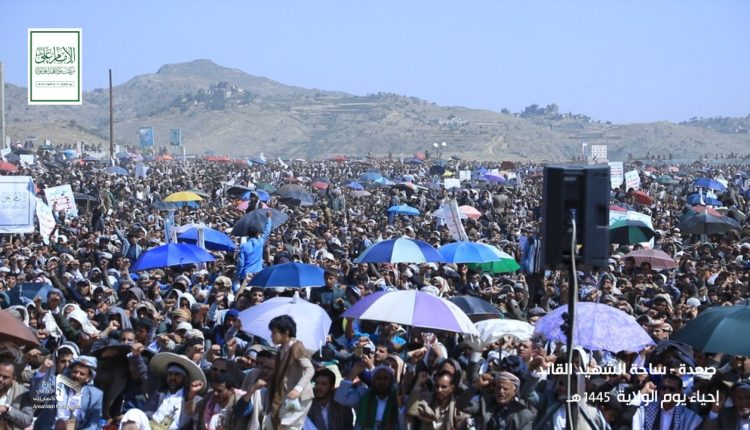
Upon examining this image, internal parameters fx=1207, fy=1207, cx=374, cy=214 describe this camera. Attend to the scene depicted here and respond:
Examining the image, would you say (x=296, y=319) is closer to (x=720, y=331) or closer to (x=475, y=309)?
(x=475, y=309)

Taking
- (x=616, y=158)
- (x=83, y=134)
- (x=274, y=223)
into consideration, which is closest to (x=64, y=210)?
(x=274, y=223)

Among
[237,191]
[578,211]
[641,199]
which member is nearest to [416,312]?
[578,211]

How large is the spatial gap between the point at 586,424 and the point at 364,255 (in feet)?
24.7

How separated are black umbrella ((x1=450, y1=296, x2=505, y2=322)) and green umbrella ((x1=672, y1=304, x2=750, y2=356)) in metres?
2.53

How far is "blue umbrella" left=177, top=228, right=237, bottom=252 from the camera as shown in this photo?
16.6 m

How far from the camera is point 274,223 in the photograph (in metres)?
18.0

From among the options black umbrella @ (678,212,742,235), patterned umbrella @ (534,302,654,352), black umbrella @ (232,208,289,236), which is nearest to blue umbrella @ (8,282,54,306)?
black umbrella @ (232,208,289,236)

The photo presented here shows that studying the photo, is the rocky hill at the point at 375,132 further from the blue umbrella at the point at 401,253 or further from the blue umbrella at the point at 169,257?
the blue umbrella at the point at 401,253

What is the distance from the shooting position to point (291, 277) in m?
12.2

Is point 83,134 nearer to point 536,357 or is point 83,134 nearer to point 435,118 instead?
point 435,118

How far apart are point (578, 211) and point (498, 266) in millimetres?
9459

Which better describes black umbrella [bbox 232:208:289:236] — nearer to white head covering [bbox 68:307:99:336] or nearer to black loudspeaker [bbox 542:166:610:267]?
white head covering [bbox 68:307:99:336]

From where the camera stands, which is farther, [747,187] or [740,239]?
[747,187]

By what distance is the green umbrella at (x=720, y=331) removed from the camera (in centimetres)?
769
